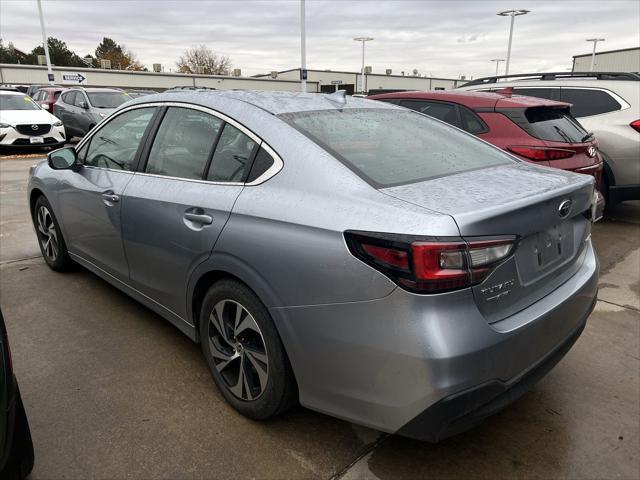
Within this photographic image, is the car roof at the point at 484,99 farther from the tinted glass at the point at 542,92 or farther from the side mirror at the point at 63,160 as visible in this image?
the side mirror at the point at 63,160

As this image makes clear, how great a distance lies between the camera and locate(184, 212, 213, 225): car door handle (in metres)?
2.44

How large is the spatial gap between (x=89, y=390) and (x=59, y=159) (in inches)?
70.6

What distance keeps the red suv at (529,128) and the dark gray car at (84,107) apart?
11854 millimetres

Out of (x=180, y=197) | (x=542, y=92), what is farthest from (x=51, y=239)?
(x=542, y=92)

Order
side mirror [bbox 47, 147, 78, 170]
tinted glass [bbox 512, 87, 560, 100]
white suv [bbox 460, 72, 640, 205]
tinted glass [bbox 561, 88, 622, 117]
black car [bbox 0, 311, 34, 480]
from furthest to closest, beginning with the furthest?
tinted glass [bbox 512, 87, 560, 100] < tinted glass [bbox 561, 88, 622, 117] < white suv [bbox 460, 72, 640, 205] < side mirror [bbox 47, 147, 78, 170] < black car [bbox 0, 311, 34, 480]

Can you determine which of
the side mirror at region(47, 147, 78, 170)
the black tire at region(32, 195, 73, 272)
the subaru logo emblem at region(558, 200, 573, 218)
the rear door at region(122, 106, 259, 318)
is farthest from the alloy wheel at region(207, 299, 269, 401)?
the black tire at region(32, 195, 73, 272)

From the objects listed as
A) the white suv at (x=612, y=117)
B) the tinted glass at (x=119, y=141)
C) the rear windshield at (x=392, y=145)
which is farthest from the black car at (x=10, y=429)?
the white suv at (x=612, y=117)

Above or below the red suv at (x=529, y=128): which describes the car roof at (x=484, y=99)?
above

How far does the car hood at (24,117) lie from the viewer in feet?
40.9

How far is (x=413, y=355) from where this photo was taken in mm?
1760

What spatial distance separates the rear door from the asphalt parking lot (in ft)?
1.47

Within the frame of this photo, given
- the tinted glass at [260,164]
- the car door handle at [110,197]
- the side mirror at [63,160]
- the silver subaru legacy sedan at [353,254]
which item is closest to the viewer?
the silver subaru legacy sedan at [353,254]

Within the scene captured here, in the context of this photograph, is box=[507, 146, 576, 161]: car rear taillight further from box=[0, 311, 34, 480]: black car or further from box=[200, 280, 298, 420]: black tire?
box=[0, 311, 34, 480]: black car

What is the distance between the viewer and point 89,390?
9.00 ft
